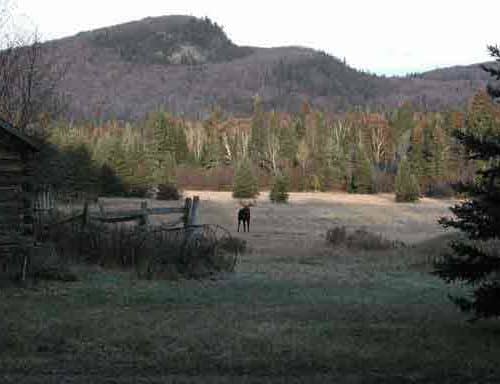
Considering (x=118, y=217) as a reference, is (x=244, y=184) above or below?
below

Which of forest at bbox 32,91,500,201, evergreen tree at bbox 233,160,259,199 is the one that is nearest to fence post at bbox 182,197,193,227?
forest at bbox 32,91,500,201

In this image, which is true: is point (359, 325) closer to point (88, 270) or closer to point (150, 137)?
point (88, 270)

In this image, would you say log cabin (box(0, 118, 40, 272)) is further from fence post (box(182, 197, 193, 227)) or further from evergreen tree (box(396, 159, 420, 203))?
evergreen tree (box(396, 159, 420, 203))

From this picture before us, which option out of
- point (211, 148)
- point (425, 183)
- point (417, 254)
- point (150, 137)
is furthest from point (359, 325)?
point (211, 148)

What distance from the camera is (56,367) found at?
726 cm

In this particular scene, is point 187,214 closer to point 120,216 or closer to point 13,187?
point 120,216

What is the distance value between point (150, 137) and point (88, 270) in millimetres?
86426

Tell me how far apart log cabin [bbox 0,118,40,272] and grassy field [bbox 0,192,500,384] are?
1.59 m

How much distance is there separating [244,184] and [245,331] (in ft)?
216

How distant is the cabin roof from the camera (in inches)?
548

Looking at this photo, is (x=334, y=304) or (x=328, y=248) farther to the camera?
(x=328, y=248)

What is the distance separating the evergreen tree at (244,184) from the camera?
75.2m

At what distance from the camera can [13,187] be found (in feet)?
48.9

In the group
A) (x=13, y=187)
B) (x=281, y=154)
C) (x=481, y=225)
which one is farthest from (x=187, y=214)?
(x=281, y=154)
